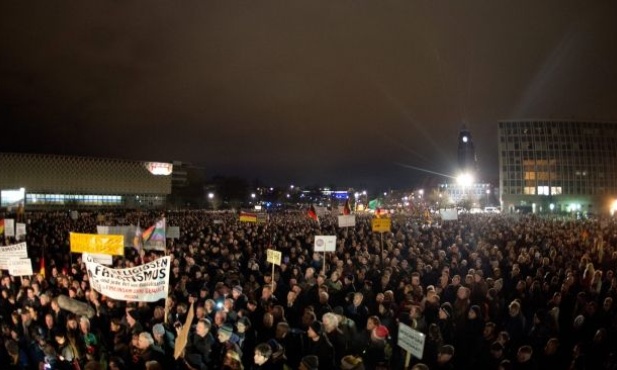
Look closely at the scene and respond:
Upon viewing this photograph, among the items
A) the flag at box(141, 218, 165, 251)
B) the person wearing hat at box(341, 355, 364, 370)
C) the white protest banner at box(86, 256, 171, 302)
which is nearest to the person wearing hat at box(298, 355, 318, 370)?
the person wearing hat at box(341, 355, 364, 370)

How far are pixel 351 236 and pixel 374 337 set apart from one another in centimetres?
1316

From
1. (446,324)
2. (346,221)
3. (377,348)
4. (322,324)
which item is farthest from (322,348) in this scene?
(346,221)

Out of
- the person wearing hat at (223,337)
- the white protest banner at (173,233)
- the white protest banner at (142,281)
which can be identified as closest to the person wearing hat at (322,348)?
the person wearing hat at (223,337)

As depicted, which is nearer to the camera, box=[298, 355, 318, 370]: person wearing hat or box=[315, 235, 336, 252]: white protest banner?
box=[298, 355, 318, 370]: person wearing hat

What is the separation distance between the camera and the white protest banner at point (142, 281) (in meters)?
8.05

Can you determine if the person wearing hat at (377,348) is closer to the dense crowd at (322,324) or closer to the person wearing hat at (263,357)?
the dense crowd at (322,324)

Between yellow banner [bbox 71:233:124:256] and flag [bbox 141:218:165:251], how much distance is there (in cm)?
297

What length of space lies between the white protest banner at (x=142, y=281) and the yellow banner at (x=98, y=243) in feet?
8.38

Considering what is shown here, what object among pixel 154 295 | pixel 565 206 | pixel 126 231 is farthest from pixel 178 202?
pixel 154 295

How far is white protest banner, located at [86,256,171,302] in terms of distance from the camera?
26.4 ft

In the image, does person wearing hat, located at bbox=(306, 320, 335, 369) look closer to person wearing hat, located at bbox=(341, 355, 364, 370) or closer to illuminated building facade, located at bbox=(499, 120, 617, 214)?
person wearing hat, located at bbox=(341, 355, 364, 370)

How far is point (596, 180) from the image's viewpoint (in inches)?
3305

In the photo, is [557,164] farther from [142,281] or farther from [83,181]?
[83,181]

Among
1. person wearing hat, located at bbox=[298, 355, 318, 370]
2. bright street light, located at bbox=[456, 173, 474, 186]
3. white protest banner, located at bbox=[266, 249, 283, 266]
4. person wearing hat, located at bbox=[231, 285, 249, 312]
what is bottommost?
person wearing hat, located at bbox=[298, 355, 318, 370]
